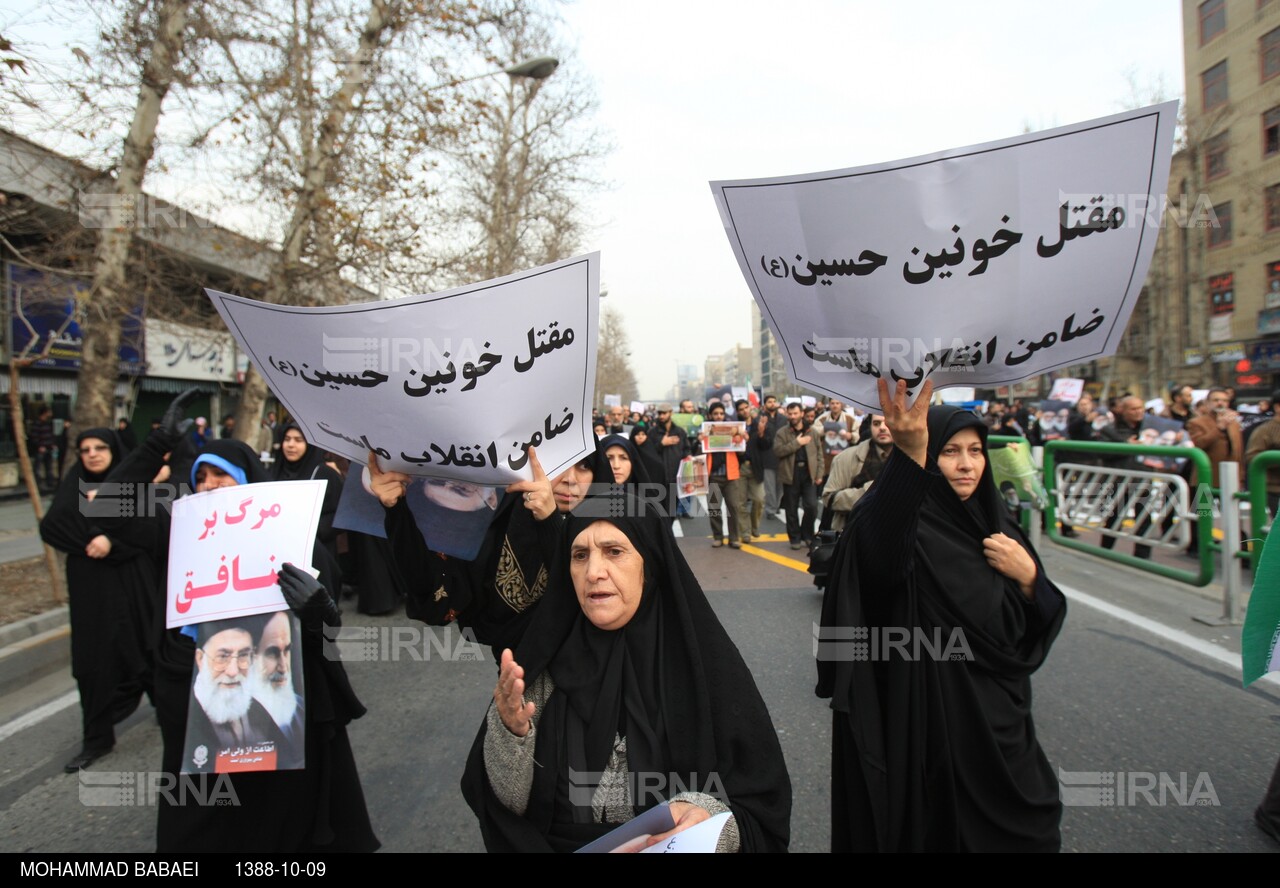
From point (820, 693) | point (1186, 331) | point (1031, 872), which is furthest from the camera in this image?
point (1186, 331)

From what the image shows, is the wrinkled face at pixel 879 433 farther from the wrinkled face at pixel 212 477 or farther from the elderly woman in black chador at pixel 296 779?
the wrinkled face at pixel 212 477

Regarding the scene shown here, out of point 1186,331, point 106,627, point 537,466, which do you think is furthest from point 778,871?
point 1186,331

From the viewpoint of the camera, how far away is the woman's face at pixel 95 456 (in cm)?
371

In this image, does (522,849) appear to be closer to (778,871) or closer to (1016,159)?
(778,871)

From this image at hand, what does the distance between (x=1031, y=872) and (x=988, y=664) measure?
63 cm

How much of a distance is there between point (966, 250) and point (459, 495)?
1.60 meters

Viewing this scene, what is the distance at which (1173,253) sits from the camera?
28.7 metres

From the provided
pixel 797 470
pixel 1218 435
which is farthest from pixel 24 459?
pixel 1218 435

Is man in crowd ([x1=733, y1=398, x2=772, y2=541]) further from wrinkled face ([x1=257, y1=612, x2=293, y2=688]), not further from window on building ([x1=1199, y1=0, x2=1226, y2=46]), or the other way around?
window on building ([x1=1199, y1=0, x2=1226, y2=46])

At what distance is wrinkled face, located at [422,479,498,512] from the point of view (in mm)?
2254

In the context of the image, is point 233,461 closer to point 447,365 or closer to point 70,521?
point 70,521

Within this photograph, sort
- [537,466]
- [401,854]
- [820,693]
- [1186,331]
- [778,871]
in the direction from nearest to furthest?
[778,871] < [537,466] < [820,693] < [401,854] < [1186,331]

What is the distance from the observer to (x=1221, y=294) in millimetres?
27625

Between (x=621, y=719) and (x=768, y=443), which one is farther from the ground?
(x=768, y=443)
